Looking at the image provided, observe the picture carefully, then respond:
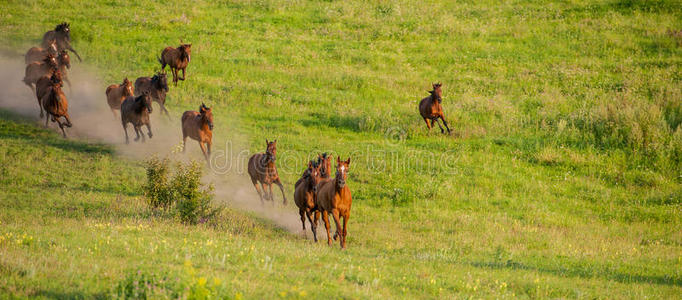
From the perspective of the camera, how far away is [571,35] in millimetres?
39562

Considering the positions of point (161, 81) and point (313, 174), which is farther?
point (161, 81)

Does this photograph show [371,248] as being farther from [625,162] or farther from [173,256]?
[625,162]

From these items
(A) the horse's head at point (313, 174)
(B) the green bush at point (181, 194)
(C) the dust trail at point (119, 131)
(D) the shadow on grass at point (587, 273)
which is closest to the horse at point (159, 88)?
(C) the dust trail at point (119, 131)

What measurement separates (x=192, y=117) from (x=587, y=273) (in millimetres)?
14663

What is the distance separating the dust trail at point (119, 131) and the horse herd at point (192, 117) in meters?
0.42

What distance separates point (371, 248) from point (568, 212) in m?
8.15

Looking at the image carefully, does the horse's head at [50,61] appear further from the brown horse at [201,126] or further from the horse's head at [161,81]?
the brown horse at [201,126]

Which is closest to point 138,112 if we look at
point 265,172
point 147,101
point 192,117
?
point 147,101

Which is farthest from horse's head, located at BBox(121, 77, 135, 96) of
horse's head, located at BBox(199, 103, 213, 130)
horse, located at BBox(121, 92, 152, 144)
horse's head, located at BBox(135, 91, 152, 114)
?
horse's head, located at BBox(199, 103, 213, 130)

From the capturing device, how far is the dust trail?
18995 millimetres

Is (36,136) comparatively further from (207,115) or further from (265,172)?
(265,172)

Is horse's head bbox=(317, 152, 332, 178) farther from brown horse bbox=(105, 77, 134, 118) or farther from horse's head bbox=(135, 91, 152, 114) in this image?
brown horse bbox=(105, 77, 134, 118)

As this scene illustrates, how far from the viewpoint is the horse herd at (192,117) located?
14.8 m

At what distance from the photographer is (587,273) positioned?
13039mm
